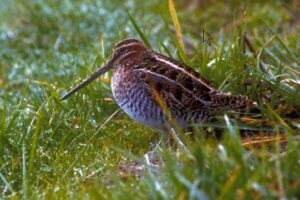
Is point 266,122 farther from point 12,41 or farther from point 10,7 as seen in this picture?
point 10,7

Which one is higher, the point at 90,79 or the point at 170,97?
the point at 90,79

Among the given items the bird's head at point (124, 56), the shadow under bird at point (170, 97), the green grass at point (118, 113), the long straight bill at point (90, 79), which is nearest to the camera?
the green grass at point (118, 113)

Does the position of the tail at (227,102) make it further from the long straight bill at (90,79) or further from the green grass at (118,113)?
the long straight bill at (90,79)

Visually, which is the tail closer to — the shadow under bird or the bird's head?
the shadow under bird

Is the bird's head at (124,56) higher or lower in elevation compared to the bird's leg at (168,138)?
higher

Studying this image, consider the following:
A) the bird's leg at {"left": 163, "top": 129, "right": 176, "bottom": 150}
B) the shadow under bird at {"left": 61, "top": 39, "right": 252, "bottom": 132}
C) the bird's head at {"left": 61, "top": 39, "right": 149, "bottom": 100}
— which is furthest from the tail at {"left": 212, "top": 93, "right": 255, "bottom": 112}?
the bird's head at {"left": 61, "top": 39, "right": 149, "bottom": 100}

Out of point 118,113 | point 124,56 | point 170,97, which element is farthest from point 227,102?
point 118,113

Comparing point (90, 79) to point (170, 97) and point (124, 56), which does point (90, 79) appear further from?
point (170, 97)

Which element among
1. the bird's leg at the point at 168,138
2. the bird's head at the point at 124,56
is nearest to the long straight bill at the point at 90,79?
the bird's head at the point at 124,56
